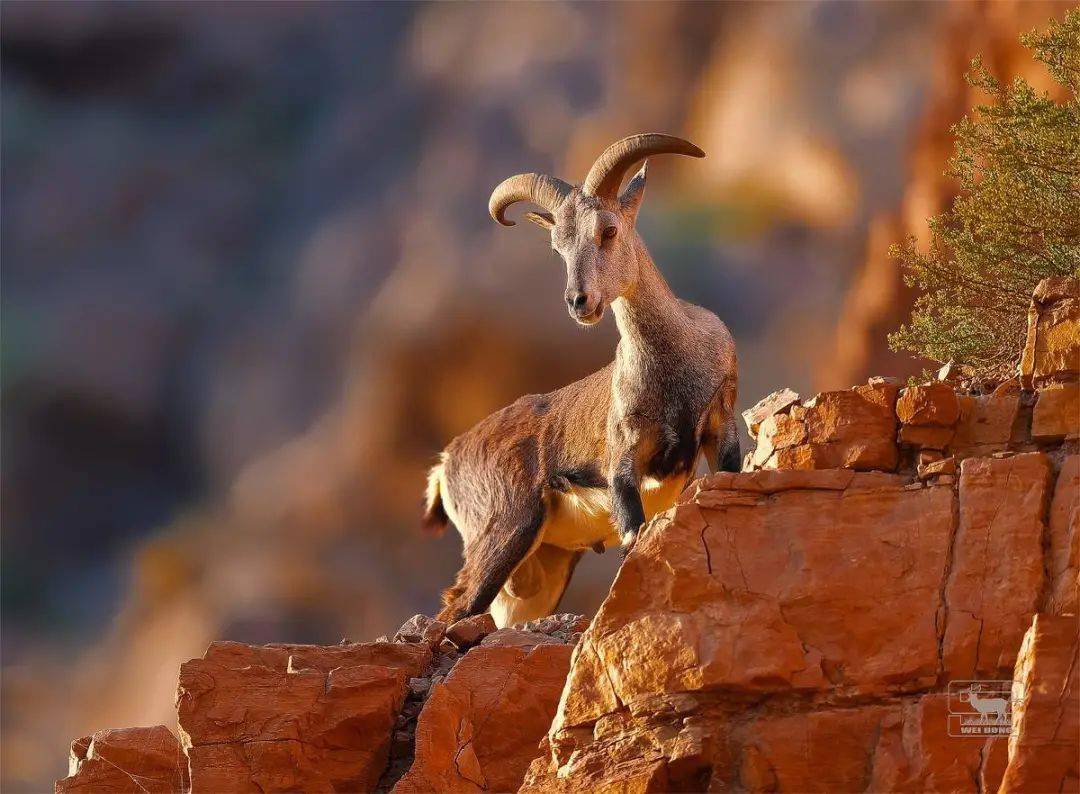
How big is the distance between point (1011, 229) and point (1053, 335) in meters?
3.50

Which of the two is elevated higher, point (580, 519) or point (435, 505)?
point (435, 505)

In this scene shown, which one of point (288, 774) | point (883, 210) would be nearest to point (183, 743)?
point (288, 774)

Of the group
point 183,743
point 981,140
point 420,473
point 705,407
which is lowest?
point 183,743

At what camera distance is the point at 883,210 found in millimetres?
16203

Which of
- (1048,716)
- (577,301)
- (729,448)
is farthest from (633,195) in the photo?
(1048,716)

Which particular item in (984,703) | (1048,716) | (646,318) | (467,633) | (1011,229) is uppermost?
(646,318)

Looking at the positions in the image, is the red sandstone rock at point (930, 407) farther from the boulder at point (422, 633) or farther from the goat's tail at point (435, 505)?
the goat's tail at point (435, 505)

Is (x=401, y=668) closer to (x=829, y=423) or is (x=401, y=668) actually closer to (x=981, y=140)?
(x=829, y=423)

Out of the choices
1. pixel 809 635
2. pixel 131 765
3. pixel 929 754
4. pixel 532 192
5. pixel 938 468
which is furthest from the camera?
pixel 532 192

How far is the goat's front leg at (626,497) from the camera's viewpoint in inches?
372

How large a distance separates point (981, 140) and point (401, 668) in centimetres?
522

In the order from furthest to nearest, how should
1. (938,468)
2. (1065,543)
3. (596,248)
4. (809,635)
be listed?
1. (596,248)
2. (938,468)
3. (809,635)
4. (1065,543)

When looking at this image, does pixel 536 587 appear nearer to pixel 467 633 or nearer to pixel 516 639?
pixel 467 633

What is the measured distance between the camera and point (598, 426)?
1047 centimetres
